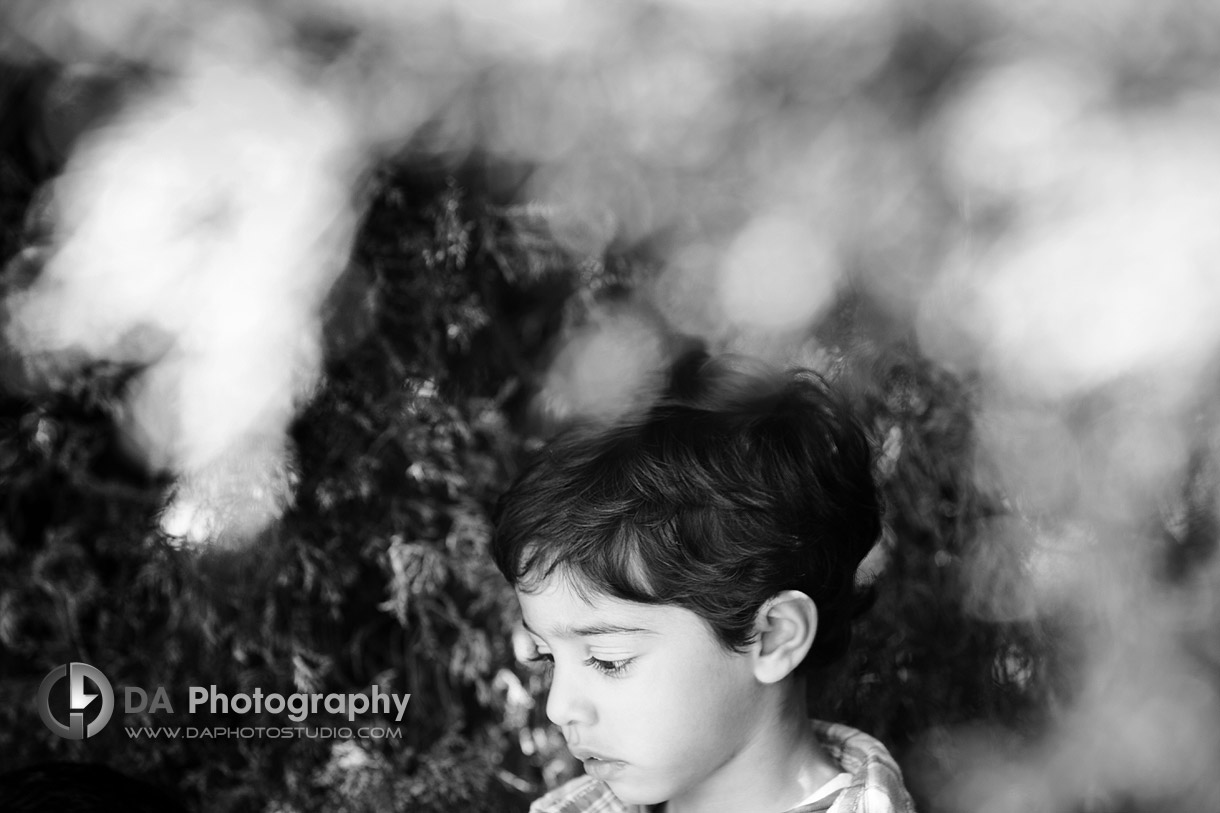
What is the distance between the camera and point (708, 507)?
1225 millimetres

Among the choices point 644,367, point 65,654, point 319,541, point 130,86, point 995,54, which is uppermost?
point 995,54

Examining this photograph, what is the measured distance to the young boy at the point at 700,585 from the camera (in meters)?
1.19

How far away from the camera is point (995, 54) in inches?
58.1

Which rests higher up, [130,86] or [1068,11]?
[1068,11]

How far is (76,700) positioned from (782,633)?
34.3 inches

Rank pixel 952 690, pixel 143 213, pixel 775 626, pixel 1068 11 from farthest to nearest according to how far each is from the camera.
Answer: pixel 952 690 → pixel 1068 11 → pixel 143 213 → pixel 775 626

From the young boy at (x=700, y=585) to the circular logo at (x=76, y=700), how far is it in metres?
0.56

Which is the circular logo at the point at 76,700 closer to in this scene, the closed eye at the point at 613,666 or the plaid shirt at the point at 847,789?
the plaid shirt at the point at 847,789

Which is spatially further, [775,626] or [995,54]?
[995,54]

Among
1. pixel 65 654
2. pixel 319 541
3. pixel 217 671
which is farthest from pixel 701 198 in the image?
pixel 65 654

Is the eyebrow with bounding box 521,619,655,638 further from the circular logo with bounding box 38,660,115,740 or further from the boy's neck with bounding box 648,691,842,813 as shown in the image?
the circular logo with bounding box 38,660,115,740

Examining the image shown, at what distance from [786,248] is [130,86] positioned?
31.6 inches

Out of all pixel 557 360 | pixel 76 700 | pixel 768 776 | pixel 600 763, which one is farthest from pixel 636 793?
pixel 76 700

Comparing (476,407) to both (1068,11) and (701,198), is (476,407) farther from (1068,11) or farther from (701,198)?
(1068,11)
